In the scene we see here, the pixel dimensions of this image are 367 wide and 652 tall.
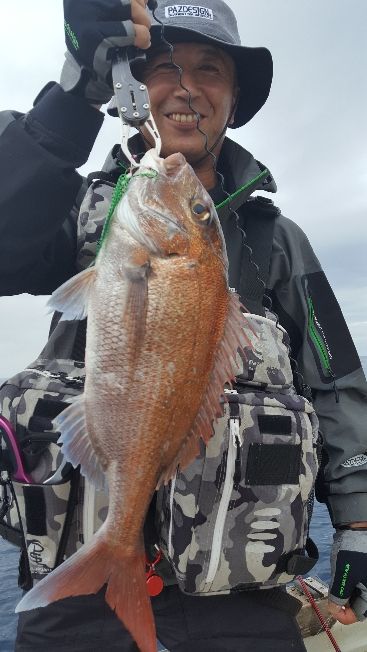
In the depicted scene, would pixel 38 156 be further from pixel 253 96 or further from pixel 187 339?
pixel 253 96

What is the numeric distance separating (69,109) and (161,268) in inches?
38.3

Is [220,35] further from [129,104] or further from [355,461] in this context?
[355,461]

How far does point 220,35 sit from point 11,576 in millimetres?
9156

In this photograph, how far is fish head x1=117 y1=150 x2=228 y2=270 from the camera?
1.97 metres

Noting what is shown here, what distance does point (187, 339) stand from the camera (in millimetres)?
1910

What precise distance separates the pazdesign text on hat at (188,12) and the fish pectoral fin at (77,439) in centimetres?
248

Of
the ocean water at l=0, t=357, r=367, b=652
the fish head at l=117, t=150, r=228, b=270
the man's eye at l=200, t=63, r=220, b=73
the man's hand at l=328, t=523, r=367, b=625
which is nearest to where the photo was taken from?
the fish head at l=117, t=150, r=228, b=270

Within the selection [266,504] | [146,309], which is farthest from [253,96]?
[266,504]

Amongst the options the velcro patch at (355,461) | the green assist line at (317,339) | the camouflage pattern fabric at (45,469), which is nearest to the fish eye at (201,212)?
the camouflage pattern fabric at (45,469)

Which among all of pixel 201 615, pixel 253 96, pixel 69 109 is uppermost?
pixel 253 96

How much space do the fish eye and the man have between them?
712 millimetres

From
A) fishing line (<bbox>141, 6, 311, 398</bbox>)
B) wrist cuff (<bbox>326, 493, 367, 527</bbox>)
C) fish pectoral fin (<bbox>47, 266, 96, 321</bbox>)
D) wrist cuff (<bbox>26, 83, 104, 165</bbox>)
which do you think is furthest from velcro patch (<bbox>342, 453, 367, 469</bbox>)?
wrist cuff (<bbox>26, 83, 104, 165</bbox>)

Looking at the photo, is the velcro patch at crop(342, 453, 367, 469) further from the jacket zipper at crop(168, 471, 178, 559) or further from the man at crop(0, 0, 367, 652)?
the jacket zipper at crop(168, 471, 178, 559)

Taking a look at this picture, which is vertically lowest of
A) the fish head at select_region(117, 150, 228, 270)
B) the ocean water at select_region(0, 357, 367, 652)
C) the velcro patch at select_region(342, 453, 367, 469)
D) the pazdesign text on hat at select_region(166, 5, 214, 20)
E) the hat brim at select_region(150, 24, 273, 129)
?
the ocean water at select_region(0, 357, 367, 652)
